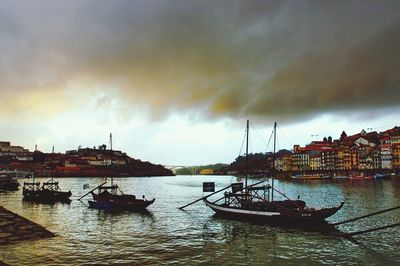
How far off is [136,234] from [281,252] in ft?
55.3

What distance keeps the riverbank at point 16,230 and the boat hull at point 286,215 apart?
2456cm

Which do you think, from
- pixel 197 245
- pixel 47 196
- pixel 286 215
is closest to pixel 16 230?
pixel 197 245

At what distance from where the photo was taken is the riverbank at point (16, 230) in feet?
92.5

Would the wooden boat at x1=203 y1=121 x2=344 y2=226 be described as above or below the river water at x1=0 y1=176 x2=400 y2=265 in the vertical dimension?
above

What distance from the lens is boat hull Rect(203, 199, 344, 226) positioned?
128ft

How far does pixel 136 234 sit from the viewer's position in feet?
120

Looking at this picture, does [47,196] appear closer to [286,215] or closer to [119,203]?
[119,203]

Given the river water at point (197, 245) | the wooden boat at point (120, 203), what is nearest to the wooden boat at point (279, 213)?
the river water at point (197, 245)

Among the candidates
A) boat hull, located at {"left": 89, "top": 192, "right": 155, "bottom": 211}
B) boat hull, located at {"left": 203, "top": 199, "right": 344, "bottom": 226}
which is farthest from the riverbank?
boat hull, located at {"left": 203, "top": 199, "right": 344, "bottom": 226}

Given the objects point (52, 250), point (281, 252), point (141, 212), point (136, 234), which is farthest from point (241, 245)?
point (141, 212)

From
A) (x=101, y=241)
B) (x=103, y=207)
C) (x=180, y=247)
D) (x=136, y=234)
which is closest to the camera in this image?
(x=180, y=247)

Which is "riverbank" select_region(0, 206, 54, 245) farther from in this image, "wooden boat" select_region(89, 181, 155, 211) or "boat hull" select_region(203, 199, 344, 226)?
"boat hull" select_region(203, 199, 344, 226)

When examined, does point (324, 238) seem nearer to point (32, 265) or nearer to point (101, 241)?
point (101, 241)

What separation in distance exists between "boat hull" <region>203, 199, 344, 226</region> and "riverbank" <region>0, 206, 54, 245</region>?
24.6 meters
